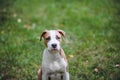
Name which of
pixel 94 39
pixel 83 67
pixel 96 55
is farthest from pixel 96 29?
pixel 83 67

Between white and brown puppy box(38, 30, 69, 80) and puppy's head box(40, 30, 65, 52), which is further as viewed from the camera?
white and brown puppy box(38, 30, 69, 80)

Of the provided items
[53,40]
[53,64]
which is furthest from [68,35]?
[53,40]

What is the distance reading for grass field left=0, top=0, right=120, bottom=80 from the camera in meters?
7.61

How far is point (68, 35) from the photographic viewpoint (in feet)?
31.6

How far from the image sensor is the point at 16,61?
809 centimetres

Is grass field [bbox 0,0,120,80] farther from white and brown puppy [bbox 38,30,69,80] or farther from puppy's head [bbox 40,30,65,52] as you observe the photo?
puppy's head [bbox 40,30,65,52]

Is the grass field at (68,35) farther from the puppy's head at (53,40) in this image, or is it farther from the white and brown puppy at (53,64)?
the puppy's head at (53,40)

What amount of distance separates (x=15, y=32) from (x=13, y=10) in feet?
6.42

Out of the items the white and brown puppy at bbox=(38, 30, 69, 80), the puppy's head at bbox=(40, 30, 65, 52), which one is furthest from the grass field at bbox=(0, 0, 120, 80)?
the puppy's head at bbox=(40, 30, 65, 52)

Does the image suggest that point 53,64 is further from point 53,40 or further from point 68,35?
point 68,35

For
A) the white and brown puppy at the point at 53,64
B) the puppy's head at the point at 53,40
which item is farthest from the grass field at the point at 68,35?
the puppy's head at the point at 53,40

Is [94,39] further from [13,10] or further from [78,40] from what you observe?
[13,10]

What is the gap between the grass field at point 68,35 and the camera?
25.0 feet

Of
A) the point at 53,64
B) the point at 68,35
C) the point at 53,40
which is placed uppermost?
the point at 68,35
